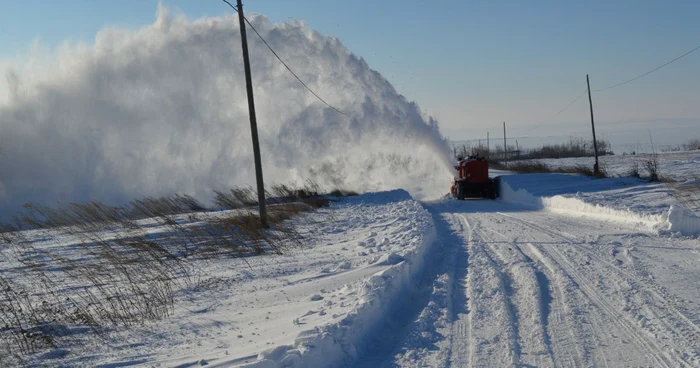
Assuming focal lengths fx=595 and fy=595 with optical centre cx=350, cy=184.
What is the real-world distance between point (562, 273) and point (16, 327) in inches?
321

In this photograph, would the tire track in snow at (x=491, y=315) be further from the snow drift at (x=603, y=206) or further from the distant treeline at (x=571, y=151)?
the distant treeline at (x=571, y=151)

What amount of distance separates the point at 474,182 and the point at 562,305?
22.5 metres

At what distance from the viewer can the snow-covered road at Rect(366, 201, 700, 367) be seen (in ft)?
19.5

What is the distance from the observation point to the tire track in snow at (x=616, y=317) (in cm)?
575

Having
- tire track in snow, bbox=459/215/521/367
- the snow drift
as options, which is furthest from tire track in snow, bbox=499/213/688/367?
the snow drift

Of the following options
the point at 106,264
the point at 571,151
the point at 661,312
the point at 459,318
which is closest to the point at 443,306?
the point at 459,318

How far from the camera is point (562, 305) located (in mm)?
7867

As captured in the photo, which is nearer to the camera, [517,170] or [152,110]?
[152,110]

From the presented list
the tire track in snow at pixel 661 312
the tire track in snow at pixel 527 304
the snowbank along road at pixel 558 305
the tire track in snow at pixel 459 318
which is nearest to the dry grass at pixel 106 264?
the snowbank along road at pixel 558 305

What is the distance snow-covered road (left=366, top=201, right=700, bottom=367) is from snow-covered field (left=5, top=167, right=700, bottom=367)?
0.02 meters

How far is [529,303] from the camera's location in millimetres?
8016

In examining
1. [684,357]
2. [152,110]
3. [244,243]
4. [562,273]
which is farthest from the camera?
[152,110]

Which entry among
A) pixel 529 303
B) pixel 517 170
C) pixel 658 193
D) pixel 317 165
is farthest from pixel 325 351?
pixel 517 170

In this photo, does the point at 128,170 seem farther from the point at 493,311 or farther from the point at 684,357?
the point at 684,357
